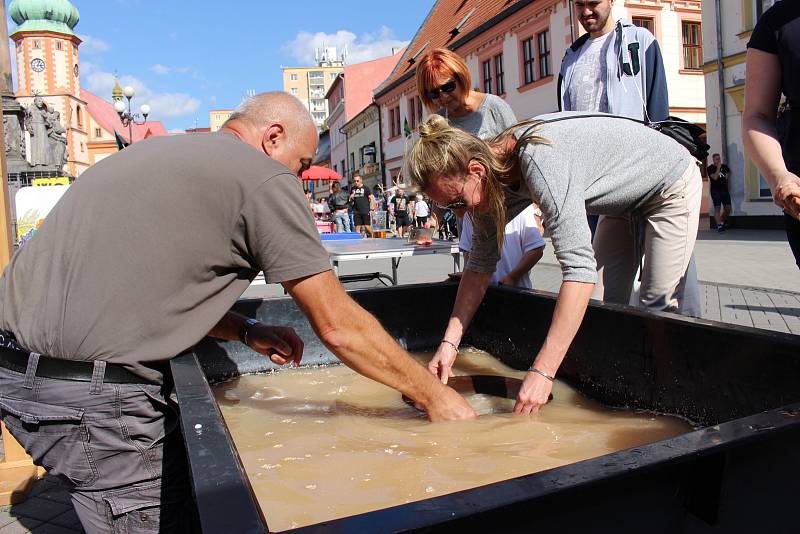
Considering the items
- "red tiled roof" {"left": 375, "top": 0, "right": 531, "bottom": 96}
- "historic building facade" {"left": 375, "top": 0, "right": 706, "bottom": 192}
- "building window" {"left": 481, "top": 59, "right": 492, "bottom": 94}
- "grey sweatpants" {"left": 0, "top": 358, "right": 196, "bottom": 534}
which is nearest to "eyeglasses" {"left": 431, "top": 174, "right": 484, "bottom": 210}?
"grey sweatpants" {"left": 0, "top": 358, "right": 196, "bottom": 534}

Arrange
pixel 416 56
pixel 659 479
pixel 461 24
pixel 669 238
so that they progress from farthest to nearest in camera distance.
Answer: pixel 416 56 → pixel 461 24 → pixel 669 238 → pixel 659 479

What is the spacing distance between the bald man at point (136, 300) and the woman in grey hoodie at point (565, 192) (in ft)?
2.48

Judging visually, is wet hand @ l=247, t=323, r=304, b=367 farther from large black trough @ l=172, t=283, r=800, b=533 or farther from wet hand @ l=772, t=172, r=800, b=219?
wet hand @ l=772, t=172, r=800, b=219

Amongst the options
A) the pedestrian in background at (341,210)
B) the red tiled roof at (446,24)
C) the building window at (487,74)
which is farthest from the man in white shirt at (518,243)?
the building window at (487,74)

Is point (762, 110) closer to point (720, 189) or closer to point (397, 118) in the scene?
point (720, 189)

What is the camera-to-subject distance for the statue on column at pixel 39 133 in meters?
17.2

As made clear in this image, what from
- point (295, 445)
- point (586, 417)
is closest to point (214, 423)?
point (295, 445)

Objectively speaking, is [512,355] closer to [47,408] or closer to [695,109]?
[47,408]

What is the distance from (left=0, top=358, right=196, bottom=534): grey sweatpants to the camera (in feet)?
5.41

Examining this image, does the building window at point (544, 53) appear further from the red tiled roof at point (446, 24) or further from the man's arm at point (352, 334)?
the man's arm at point (352, 334)

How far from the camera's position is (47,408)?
5.42 ft

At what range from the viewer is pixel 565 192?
2188 millimetres

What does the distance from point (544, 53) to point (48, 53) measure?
6638cm

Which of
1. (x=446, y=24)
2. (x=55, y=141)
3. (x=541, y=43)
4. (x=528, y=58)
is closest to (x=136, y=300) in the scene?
(x=55, y=141)
